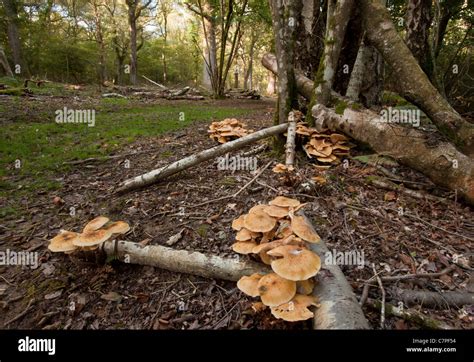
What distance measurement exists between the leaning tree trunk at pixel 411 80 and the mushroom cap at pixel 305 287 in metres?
3.59

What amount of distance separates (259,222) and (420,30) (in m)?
10.0

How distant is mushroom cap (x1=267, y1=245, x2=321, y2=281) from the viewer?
2.07 m

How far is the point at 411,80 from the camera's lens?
4723 mm

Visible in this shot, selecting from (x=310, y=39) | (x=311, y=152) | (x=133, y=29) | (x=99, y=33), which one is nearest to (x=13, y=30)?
(x=133, y=29)

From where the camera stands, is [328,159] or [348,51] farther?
[348,51]

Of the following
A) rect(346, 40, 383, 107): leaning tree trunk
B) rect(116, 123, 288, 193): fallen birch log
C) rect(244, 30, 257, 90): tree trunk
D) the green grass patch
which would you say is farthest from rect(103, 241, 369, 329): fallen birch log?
rect(244, 30, 257, 90): tree trunk

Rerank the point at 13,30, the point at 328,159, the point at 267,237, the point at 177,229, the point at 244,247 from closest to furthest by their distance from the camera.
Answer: the point at 244,247, the point at 267,237, the point at 177,229, the point at 328,159, the point at 13,30

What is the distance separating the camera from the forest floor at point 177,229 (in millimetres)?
2639

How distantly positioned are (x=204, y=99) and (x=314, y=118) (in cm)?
1125

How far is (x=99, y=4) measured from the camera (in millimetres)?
28047

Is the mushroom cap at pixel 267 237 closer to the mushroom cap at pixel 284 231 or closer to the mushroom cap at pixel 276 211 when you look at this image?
the mushroom cap at pixel 284 231

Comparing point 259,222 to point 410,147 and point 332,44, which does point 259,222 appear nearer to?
point 410,147
